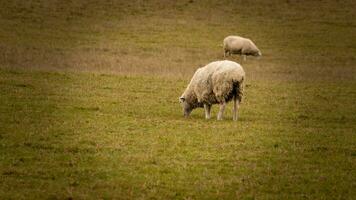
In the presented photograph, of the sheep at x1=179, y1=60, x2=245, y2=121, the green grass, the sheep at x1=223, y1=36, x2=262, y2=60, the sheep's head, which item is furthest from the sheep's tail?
the sheep at x1=223, y1=36, x2=262, y2=60

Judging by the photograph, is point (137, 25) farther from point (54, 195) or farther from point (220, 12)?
point (54, 195)

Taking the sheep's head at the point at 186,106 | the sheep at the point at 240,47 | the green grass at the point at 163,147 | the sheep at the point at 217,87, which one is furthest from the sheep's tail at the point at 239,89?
the sheep at the point at 240,47

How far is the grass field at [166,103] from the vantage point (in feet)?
37.7

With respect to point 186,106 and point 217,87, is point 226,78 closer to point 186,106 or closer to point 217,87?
point 217,87

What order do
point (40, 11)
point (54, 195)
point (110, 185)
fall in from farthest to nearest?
point (40, 11) → point (110, 185) → point (54, 195)

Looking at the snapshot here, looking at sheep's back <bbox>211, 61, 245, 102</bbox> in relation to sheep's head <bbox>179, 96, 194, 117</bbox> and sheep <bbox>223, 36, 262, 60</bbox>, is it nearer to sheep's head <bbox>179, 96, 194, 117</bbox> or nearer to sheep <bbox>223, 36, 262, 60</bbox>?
sheep's head <bbox>179, 96, 194, 117</bbox>

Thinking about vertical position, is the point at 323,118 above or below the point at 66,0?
below

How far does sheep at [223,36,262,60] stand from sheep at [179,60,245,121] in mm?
18262

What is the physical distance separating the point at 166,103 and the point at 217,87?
3.96 m

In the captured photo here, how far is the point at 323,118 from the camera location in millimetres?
20125

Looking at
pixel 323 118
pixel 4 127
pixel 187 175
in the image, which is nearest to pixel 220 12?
pixel 323 118

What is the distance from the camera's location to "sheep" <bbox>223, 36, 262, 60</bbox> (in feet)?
125

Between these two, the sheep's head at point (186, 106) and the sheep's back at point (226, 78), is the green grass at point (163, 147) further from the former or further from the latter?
the sheep's back at point (226, 78)

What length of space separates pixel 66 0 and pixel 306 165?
38.2 meters
